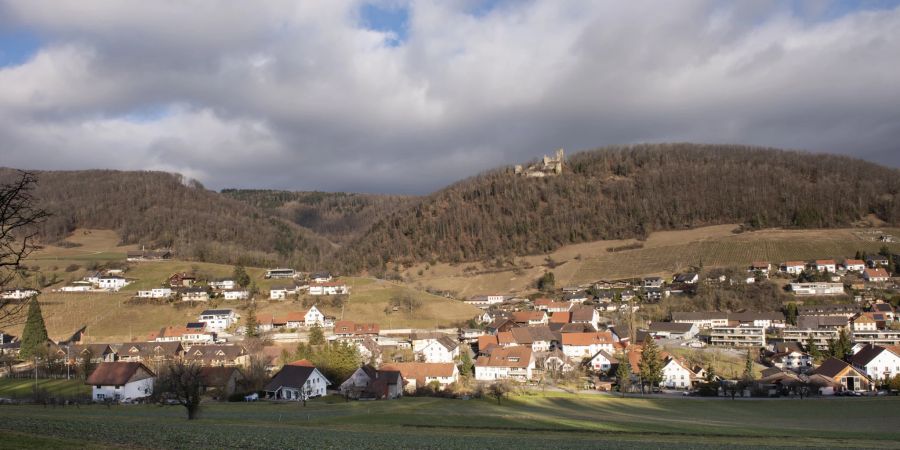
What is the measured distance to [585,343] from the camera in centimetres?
6550

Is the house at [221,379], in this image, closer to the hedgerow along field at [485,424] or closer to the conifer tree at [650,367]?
the hedgerow along field at [485,424]

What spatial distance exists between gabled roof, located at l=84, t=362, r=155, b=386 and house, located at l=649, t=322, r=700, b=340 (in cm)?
5358

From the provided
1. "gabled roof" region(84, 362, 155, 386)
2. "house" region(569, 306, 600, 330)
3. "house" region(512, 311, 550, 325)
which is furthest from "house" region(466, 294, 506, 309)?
"gabled roof" region(84, 362, 155, 386)

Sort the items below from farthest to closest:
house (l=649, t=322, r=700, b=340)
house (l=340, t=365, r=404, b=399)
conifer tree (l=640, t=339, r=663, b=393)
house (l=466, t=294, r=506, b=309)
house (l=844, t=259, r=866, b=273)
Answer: house (l=466, t=294, r=506, b=309)
house (l=844, t=259, r=866, b=273)
house (l=649, t=322, r=700, b=340)
conifer tree (l=640, t=339, r=663, b=393)
house (l=340, t=365, r=404, b=399)

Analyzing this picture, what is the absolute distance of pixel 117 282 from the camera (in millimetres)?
91062

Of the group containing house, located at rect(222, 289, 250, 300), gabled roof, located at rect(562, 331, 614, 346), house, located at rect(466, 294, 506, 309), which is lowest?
gabled roof, located at rect(562, 331, 614, 346)

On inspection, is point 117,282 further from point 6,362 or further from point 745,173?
point 745,173

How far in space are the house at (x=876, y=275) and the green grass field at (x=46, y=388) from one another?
95793 millimetres

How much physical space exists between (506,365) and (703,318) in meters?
33.1

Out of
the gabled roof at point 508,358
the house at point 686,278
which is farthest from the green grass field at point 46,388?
the house at point 686,278

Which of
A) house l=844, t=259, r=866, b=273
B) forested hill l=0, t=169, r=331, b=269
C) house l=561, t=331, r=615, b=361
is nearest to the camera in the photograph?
house l=561, t=331, r=615, b=361

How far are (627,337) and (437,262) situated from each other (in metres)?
81.7

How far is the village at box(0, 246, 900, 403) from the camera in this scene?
45594mm

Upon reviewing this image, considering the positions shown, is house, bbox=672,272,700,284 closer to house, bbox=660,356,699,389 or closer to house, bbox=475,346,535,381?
house, bbox=660,356,699,389
